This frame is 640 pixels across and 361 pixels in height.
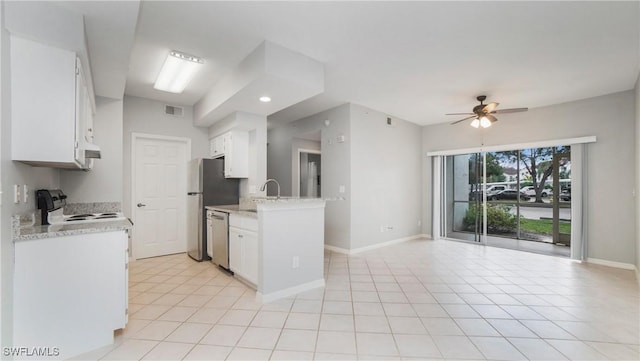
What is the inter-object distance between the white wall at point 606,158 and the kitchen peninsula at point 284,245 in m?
4.49

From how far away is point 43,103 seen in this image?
188 cm

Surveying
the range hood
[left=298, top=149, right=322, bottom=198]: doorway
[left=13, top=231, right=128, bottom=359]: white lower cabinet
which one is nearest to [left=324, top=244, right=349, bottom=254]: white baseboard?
[left=298, top=149, right=322, bottom=198]: doorway

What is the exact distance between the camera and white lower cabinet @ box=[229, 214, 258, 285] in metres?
3.05

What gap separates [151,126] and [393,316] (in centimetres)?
462

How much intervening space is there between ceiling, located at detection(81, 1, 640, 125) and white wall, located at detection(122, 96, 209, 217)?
274 millimetres

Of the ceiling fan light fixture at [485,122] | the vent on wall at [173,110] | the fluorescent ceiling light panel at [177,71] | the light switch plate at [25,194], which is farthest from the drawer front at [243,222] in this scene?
the ceiling fan light fixture at [485,122]

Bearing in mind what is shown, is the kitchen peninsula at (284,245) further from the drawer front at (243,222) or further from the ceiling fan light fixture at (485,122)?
the ceiling fan light fixture at (485,122)

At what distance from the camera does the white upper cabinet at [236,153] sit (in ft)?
14.6

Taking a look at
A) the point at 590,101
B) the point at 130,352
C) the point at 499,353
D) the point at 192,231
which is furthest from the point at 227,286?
the point at 590,101

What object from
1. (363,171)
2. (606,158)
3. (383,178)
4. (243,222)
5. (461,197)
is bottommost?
(243,222)

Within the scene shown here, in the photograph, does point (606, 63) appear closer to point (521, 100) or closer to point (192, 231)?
point (521, 100)

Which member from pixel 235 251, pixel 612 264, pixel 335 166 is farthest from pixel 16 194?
pixel 612 264

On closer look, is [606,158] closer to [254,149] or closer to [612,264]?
[612,264]

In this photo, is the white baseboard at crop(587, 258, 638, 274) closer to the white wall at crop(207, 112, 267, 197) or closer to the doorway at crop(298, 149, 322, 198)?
the doorway at crop(298, 149, 322, 198)
